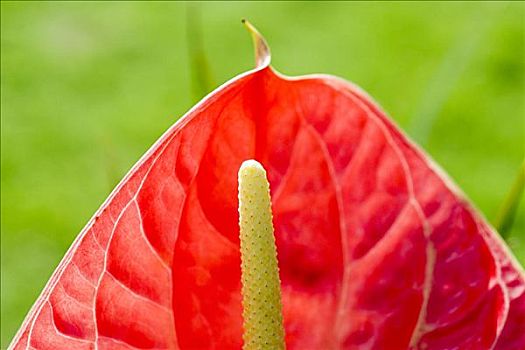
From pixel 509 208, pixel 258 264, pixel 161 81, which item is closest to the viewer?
pixel 258 264

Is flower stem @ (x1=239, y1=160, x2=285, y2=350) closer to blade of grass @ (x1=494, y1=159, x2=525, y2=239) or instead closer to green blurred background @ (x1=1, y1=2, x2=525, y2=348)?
blade of grass @ (x1=494, y1=159, x2=525, y2=239)

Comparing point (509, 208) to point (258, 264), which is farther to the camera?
point (509, 208)

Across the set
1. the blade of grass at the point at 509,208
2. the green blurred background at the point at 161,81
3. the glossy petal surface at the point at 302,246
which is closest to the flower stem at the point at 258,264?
the glossy petal surface at the point at 302,246

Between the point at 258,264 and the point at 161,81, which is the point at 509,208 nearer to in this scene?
the point at 258,264

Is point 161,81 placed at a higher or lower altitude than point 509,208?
higher

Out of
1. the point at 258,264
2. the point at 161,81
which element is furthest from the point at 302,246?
the point at 161,81

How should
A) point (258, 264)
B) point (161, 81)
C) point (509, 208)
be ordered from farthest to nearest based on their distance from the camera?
point (161, 81) < point (509, 208) < point (258, 264)
